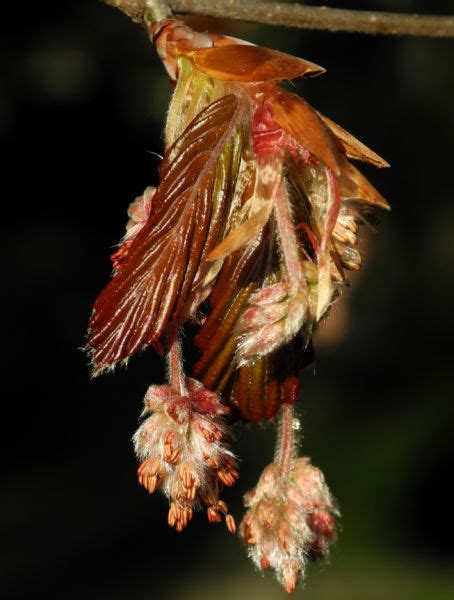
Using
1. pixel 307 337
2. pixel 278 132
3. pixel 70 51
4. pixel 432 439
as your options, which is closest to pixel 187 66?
pixel 278 132

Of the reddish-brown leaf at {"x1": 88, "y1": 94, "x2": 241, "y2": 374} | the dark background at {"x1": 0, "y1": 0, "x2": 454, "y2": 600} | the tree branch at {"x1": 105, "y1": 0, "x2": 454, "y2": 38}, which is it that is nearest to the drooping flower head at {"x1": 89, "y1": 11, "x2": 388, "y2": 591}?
the reddish-brown leaf at {"x1": 88, "y1": 94, "x2": 241, "y2": 374}

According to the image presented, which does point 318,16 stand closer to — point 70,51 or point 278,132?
point 278,132

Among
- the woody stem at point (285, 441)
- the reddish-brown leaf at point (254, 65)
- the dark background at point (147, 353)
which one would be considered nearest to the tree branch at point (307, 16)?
the reddish-brown leaf at point (254, 65)

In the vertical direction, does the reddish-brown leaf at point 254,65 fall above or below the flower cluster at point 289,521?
above

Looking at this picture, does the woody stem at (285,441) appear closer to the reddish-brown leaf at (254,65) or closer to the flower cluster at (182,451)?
the flower cluster at (182,451)

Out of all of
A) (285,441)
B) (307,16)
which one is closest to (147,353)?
(307,16)

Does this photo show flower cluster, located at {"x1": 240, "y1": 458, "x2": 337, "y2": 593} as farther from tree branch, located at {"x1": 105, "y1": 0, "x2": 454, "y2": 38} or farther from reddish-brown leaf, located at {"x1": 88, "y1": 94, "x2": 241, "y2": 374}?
tree branch, located at {"x1": 105, "y1": 0, "x2": 454, "y2": 38}
